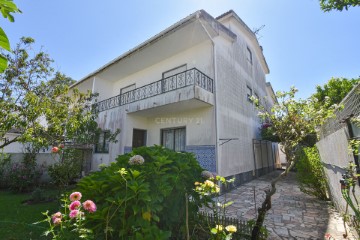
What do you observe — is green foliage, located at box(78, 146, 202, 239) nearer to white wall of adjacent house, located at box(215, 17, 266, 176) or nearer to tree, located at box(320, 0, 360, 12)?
tree, located at box(320, 0, 360, 12)

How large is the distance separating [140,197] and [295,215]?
5641 millimetres

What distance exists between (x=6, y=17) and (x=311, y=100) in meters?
5.51

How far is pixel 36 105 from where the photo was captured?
5.21 m

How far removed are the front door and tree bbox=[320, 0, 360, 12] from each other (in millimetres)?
9782

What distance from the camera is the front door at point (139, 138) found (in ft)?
36.2

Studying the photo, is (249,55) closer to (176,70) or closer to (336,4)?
(176,70)

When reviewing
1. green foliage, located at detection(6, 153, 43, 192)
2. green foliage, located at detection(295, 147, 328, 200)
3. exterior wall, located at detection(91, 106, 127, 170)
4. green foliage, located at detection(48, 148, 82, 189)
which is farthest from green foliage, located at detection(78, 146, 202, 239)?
green foliage, located at detection(6, 153, 43, 192)

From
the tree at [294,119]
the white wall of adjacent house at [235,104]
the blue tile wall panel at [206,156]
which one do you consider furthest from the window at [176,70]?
the tree at [294,119]

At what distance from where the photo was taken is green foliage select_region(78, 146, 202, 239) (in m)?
2.04

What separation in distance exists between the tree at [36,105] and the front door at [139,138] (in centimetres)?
277

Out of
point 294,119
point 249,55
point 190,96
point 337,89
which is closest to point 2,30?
point 294,119

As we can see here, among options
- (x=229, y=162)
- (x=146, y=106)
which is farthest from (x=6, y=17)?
(x=229, y=162)

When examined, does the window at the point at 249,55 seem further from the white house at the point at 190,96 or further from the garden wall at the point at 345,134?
the garden wall at the point at 345,134

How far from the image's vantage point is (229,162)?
8.86m
